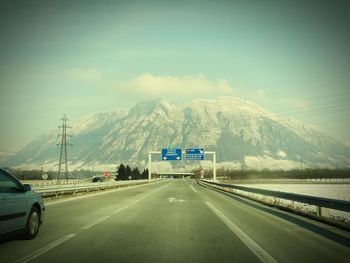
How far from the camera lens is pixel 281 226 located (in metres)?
12.7

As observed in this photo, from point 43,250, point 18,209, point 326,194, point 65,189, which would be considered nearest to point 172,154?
point 326,194

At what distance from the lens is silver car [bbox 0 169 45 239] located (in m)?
8.45

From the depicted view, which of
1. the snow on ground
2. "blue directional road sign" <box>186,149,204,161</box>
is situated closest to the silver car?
the snow on ground

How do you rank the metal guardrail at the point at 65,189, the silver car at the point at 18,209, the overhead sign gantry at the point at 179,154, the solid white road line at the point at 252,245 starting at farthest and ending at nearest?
the overhead sign gantry at the point at 179,154
the metal guardrail at the point at 65,189
the silver car at the point at 18,209
the solid white road line at the point at 252,245

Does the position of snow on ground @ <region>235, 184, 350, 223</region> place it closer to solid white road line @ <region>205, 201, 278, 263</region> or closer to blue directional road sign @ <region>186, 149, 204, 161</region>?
solid white road line @ <region>205, 201, 278, 263</region>

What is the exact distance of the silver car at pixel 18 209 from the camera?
27.7ft

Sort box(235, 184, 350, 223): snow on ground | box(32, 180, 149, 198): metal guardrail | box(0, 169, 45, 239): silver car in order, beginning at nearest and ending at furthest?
box(0, 169, 45, 239): silver car
box(235, 184, 350, 223): snow on ground
box(32, 180, 149, 198): metal guardrail

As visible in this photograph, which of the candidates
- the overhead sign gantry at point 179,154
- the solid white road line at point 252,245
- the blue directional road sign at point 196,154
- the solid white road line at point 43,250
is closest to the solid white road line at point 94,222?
the solid white road line at point 43,250

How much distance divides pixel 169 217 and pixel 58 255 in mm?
7563

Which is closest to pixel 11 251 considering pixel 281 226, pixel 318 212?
pixel 281 226

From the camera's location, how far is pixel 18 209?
9094mm

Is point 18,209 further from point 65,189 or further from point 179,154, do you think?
point 179,154

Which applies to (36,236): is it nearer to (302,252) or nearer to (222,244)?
(222,244)

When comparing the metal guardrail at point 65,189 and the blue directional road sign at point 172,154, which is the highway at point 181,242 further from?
the blue directional road sign at point 172,154
